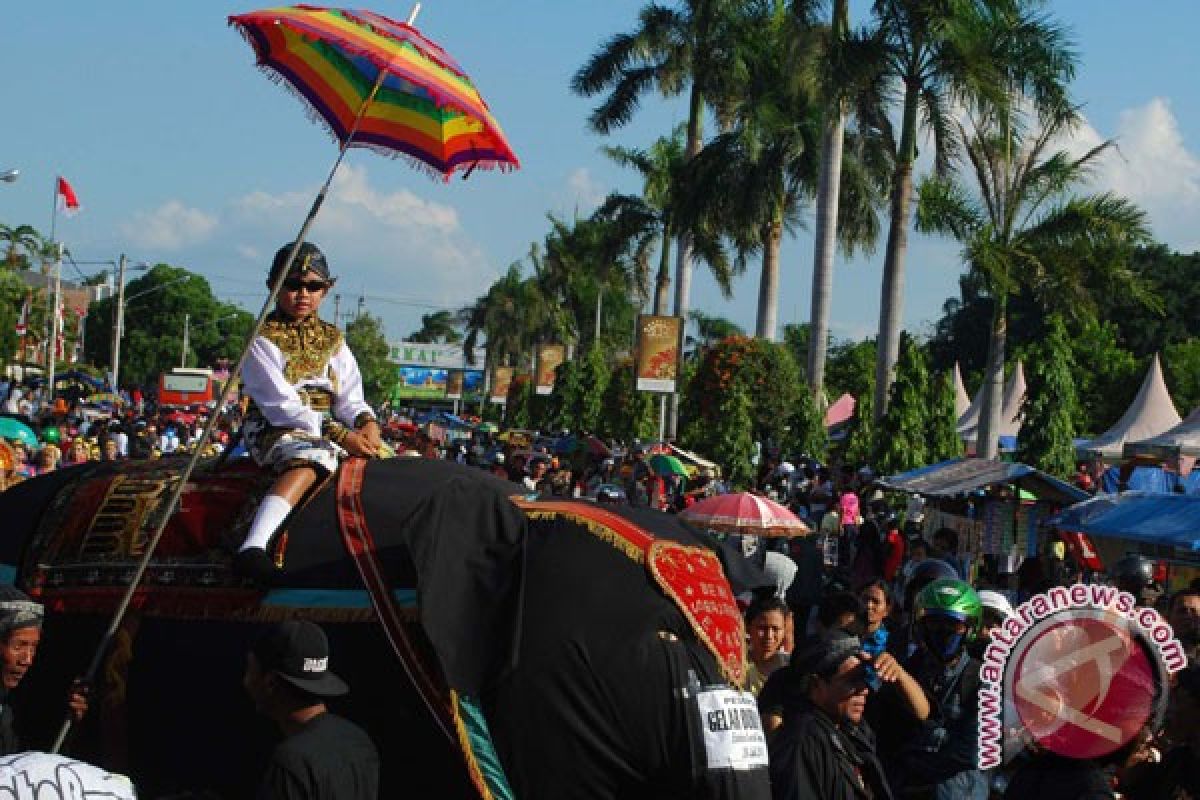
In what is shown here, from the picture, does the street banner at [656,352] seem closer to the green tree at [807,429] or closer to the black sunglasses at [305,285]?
the green tree at [807,429]

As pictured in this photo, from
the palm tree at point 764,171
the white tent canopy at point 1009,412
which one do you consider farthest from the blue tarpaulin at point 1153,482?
the white tent canopy at point 1009,412

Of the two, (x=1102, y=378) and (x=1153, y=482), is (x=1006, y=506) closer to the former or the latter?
(x=1153, y=482)

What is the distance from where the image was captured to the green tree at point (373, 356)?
432ft

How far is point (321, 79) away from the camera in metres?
6.41

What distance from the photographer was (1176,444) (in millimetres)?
29781

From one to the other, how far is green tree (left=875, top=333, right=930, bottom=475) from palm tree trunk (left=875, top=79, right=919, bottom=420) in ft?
3.75

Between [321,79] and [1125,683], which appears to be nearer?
[1125,683]

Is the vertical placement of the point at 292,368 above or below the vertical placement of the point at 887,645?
above

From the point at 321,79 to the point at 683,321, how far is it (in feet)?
A: 119

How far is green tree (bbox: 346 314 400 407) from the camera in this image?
13162 cm

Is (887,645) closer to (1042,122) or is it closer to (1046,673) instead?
(1046,673)

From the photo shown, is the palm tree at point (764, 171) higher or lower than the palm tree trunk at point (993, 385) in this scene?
higher

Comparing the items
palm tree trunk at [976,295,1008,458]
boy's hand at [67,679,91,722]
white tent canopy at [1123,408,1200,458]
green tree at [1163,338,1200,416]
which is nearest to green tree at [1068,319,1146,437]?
green tree at [1163,338,1200,416]

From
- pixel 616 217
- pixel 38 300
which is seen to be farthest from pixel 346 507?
pixel 38 300
